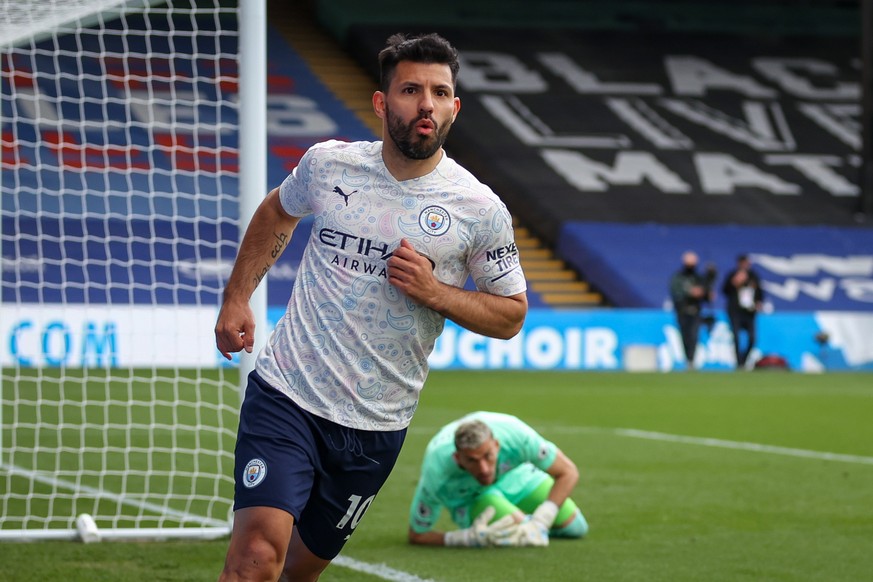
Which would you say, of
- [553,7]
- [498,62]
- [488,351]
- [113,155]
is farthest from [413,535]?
[553,7]

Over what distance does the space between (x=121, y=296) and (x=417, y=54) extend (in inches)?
660

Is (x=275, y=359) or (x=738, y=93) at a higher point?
(x=275, y=359)

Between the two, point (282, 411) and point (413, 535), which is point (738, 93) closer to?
point (413, 535)

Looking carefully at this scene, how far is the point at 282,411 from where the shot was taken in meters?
3.98

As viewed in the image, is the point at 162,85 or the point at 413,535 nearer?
the point at 413,535

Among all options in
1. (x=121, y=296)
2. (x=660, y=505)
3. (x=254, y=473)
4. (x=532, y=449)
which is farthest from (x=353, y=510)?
(x=121, y=296)

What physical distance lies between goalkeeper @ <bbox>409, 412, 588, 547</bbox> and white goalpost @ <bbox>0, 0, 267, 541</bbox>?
107 centimetres

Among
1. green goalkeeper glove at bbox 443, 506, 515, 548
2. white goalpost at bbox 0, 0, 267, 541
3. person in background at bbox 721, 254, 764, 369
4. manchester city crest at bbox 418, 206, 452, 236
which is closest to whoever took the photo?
manchester city crest at bbox 418, 206, 452, 236

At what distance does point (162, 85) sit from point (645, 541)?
23.5 metres

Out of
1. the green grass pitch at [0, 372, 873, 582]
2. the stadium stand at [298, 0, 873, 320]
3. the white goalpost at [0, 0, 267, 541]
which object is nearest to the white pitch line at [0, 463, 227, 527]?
the white goalpost at [0, 0, 267, 541]

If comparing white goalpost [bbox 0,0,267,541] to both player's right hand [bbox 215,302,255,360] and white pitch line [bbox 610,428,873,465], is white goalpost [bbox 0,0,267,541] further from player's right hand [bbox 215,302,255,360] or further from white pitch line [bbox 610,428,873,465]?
white pitch line [bbox 610,428,873,465]

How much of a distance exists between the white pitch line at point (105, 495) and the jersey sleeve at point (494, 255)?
3.99 m

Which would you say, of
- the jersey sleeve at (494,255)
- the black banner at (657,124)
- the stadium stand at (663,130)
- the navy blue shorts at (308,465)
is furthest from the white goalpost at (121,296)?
the stadium stand at (663,130)

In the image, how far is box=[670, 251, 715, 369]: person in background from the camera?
73.4 feet
